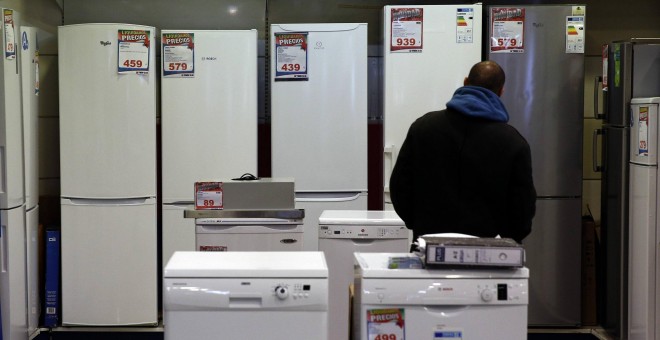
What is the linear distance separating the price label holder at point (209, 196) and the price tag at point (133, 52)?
5.18 ft

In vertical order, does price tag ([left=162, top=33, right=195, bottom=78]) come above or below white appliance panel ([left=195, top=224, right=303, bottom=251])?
above

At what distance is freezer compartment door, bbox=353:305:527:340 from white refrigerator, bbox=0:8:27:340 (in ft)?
9.02

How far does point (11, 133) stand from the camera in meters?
4.72

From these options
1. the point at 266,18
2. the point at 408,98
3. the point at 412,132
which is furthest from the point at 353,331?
the point at 266,18

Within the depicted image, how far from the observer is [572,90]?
219 inches

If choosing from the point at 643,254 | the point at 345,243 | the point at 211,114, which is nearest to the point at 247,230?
the point at 345,243

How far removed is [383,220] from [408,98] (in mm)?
1540

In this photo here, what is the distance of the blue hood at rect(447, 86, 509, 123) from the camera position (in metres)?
3.41

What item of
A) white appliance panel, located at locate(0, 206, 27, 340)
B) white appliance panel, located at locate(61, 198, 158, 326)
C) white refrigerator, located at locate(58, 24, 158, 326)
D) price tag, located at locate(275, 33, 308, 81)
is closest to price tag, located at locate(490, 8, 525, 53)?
price tag, located at locate(275, 33, 308, 81)

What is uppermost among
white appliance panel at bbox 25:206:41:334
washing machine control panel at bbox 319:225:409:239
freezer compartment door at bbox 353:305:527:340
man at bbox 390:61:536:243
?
man at bbox 390:61:536:243

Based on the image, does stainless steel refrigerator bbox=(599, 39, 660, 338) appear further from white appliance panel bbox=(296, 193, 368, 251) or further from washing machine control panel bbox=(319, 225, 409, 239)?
washing machine control panel bbox=(319, 225, 409, 239)

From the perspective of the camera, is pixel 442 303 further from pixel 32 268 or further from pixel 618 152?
pixel 32 268

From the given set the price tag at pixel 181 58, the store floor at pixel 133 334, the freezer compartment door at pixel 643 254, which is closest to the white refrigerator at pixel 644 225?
the freezer compartment door at pixel 643 254

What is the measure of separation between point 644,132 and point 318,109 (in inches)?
77.2
